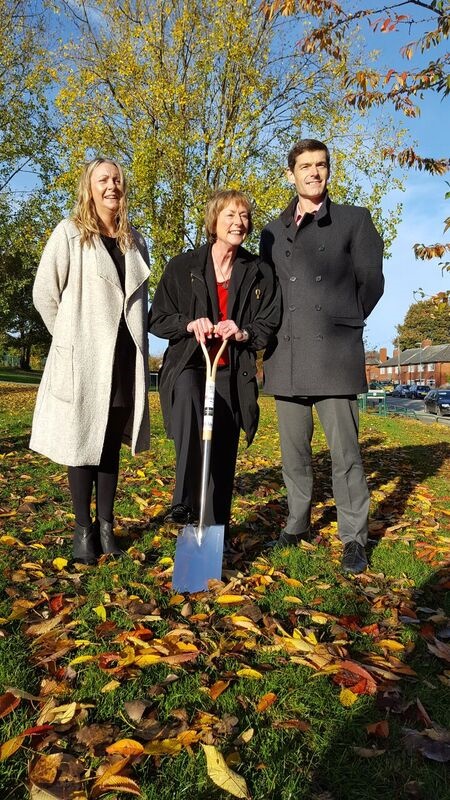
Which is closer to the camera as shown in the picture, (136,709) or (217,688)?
(136,709)

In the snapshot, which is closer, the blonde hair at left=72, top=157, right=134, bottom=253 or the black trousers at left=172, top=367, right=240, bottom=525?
the blonde hair at left=72, top=157, right=134, bottom=253

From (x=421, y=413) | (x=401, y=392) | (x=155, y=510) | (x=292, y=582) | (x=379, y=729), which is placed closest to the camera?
(x=379, y=729)

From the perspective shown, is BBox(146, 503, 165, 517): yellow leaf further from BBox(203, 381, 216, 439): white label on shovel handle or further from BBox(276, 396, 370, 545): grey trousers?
BBox(203, 381, 216, 439): white label on shovel handle

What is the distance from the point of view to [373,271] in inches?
143

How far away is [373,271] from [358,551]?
5.50 feet

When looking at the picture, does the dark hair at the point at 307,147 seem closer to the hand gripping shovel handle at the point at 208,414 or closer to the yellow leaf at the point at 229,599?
the hand gripping shovel handle at the point at 208,414

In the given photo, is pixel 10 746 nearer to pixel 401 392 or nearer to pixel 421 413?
pixel 421 413

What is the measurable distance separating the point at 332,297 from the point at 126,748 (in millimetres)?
2680

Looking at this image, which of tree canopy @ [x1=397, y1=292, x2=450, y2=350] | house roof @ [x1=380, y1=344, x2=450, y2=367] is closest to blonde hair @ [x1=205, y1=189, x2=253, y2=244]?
house roof @ [x1=380, y1=344, x2=450, y2=367]

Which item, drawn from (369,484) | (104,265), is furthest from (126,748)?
(369,484)

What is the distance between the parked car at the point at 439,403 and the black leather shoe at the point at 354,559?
31015 mm

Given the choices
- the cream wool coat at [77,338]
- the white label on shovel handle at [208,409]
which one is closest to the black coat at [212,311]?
the white label on shovel handle at [208,409]

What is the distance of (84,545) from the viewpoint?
11.4 ft

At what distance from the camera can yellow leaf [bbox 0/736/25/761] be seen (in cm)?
175
